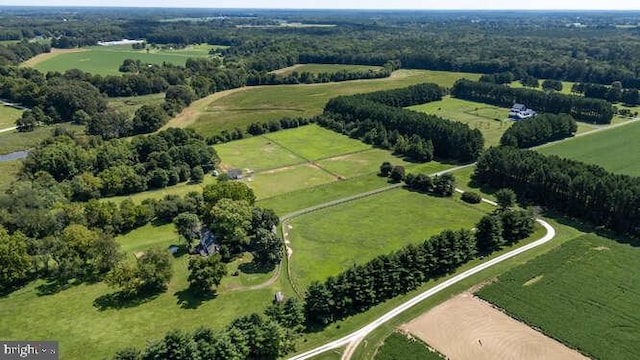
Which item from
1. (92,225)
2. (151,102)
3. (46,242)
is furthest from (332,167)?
(151,102)

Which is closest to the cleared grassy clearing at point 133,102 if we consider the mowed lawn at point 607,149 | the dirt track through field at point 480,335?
the mowed lawn at point 607,149

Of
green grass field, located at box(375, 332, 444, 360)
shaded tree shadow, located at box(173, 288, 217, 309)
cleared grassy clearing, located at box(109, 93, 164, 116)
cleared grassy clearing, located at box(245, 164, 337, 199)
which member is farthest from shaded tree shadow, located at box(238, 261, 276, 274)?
cleared grassy clearing, located at box(109, 93, 164, 116)

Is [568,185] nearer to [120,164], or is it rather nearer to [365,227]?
[365,227]

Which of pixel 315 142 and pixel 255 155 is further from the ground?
pixel 315 142

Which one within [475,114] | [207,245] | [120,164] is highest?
[475,114]

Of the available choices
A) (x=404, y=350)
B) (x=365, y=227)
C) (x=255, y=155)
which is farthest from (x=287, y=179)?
(x=404, y=350)

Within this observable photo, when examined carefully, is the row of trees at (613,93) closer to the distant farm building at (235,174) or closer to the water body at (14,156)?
the distant farm building at (235,174)

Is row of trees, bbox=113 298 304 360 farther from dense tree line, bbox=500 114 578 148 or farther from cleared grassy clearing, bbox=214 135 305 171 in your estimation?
dense tree line, bbox=500 114 578 148
